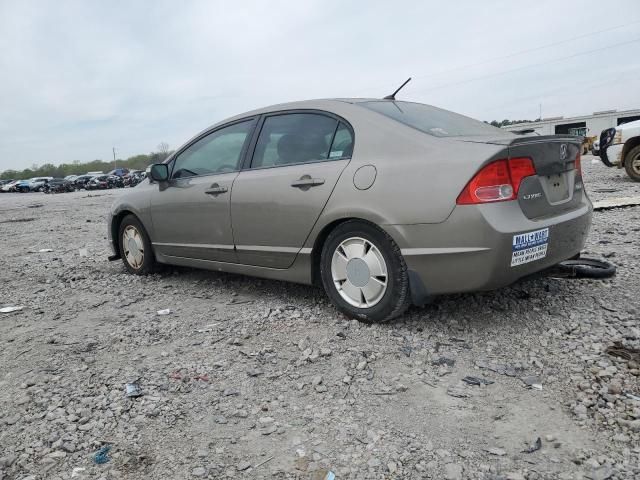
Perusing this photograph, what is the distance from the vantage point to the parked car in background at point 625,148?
33.8 feet

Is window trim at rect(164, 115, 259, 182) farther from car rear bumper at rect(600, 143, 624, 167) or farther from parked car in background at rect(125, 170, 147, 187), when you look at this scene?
parked car in background at rect(125, 170, 147, 187)

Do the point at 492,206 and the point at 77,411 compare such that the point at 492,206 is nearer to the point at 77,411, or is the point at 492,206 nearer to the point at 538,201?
the point at 538,201

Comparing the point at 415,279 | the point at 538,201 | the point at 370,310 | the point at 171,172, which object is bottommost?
the point at 370,310

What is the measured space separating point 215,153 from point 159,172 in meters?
0.68

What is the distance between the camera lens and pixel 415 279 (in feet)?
10.0

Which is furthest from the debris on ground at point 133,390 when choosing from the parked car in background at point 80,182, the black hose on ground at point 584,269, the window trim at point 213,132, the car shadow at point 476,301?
the parked car in background at point 80,182

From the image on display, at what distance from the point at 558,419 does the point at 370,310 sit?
1344 mm

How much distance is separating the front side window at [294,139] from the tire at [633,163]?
9.22 meters

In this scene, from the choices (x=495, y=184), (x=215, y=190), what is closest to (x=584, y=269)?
(x=495, y=184)

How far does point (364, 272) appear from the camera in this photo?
3.30 meters

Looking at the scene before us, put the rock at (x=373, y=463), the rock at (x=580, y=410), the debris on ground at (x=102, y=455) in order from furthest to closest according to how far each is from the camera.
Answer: the rock at (x=580, y=410) → the debris on ground at (x=102, y=455) → the rock at (x=373, y=463)

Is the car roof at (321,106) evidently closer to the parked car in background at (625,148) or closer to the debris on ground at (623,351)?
the debris on ground at (623,351)

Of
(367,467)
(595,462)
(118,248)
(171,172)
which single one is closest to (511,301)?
(595,462)

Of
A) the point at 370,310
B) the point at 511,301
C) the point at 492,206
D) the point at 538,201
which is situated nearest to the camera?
the point at 492,206
